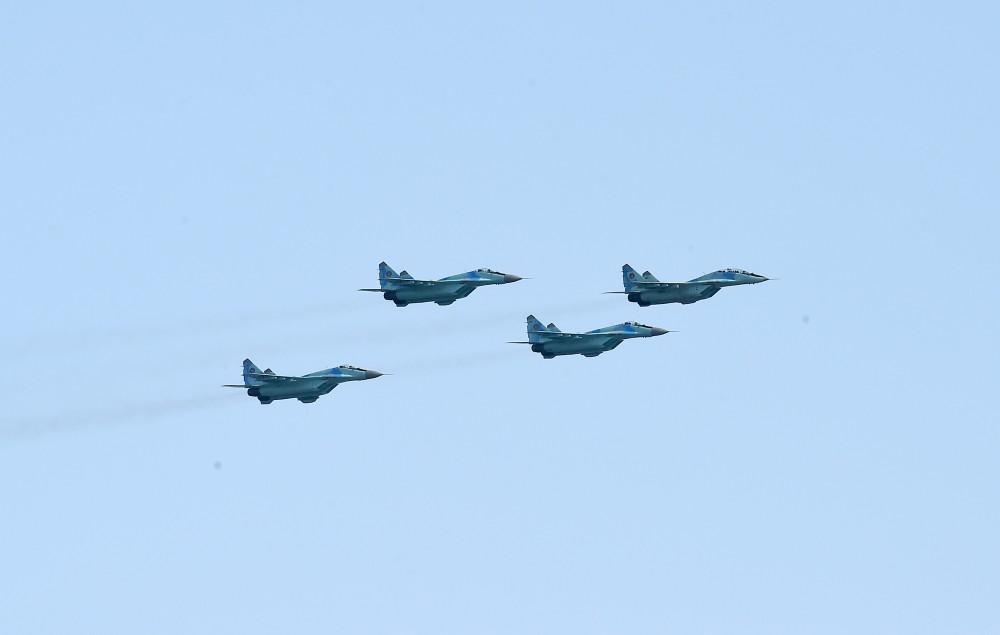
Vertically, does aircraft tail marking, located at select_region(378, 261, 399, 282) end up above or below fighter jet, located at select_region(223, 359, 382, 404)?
above

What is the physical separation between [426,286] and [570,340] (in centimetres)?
1188

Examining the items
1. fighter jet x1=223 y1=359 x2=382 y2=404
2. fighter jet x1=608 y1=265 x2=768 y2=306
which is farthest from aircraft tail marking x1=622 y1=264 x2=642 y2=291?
fighter jet x1=223 y1=359 x2=382 y2=404

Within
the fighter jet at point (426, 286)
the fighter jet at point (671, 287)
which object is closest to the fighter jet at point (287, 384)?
the fighter jet at point (426, 286)

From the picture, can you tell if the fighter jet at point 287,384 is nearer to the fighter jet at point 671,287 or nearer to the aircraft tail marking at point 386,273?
the aircraft tail marking at point 386,273

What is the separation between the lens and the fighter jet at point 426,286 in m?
142

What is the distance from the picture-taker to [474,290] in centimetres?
14400

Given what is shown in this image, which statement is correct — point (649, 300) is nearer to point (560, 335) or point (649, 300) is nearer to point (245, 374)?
point (560, 335)

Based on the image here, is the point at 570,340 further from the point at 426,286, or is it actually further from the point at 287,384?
the point at 287,384

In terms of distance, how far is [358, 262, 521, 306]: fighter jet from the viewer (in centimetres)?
14225

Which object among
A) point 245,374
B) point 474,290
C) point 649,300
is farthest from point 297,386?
point 649,300

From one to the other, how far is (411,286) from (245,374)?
14.4 metres

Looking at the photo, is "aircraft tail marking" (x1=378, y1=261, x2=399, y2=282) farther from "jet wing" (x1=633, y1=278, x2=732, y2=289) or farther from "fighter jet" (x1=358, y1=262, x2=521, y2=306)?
"jet wing" (x1=633, y1=278, x2=732, y2=289)

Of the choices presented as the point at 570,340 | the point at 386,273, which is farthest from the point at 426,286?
the point at 570,340

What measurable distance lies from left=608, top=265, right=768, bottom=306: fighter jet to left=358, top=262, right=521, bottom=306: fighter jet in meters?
11.1
